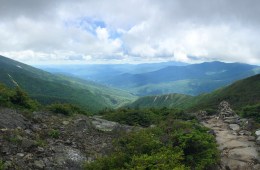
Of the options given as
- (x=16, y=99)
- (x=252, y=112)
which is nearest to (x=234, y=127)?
(x=252, y=112)

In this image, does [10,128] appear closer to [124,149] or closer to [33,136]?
[33,136]

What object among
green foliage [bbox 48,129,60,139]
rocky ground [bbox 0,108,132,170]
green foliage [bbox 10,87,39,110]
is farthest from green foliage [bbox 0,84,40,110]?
green foliage [bbox 48,129,60,139]

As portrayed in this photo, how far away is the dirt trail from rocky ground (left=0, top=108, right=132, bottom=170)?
10554 mm

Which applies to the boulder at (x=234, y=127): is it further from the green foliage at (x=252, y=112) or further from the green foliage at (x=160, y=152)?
the green foliage at (x=160, y=152)

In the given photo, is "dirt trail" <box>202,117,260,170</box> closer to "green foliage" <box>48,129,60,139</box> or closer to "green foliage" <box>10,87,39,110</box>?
"green foliage" <box>48,129,60,139</box>

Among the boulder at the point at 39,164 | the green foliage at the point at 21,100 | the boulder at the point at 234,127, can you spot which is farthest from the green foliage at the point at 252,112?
the boulder at the point at 39,164

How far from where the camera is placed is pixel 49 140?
2331 cm

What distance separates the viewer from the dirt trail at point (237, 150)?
2720cm

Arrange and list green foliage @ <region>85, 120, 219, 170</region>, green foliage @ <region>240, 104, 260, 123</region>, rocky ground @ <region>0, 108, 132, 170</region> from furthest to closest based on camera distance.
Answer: green foliage @ <region>240, 104, 260, 123</region>, rocky ground @ <region>0, 108, 132, 170</region>, green foliage @ <region>85, 120, 219, 170</region>

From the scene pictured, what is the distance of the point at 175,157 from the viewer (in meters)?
19.3

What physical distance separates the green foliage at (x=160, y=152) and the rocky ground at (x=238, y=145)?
2.97 m

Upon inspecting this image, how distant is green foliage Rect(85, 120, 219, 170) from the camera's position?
18.2m

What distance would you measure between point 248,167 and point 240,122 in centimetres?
1981

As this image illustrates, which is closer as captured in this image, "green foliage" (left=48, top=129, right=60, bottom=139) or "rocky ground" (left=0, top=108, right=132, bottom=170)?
"rocky ground" (left=0, top=108, right=132, bottom=170)
